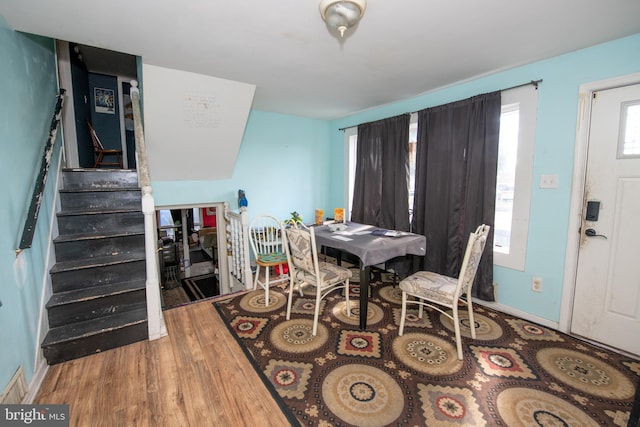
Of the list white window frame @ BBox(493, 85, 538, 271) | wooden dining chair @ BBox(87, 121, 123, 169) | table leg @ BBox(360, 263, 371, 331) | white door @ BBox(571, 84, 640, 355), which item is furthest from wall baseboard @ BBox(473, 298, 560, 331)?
wooden dining chair @ BBox(87, 121, 123, 169)

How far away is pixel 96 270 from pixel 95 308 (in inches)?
13.0

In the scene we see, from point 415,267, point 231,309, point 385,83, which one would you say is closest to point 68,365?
point 231,309

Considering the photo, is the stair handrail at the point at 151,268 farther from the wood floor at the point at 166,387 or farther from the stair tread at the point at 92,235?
the stair tread at the point at 92,235

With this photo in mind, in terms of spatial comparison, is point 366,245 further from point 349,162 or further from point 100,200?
point 100,200

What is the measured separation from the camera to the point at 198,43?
208 cm

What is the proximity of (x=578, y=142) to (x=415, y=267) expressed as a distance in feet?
5.81

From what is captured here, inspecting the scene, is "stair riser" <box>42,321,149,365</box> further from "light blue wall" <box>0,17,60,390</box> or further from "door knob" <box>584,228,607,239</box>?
"door knob" <box>584,228,607,239</box>

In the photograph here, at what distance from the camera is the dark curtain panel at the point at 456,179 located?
2668 mm

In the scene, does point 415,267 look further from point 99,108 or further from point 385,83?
point 99,108

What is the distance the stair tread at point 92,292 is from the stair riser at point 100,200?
2.63 feet

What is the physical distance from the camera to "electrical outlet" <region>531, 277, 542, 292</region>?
8.21 ft

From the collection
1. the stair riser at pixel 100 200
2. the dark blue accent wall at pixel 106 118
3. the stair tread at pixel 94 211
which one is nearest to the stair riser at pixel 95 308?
the stair tread at pixel 94 211

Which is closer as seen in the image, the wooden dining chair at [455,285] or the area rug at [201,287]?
the wooden dining chair at [455,285]

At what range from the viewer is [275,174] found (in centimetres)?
432
